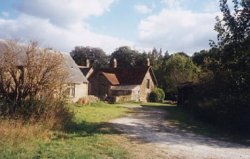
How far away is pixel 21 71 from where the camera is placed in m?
20.6

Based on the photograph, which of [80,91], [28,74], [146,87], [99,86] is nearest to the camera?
[28,74]

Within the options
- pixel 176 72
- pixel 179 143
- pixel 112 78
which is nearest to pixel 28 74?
pixel 179 143

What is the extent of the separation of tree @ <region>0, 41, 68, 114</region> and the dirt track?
16.2 feet

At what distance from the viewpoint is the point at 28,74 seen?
2055 cm

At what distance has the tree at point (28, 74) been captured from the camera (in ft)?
66.9

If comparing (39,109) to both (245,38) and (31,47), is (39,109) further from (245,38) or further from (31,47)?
(245,38)

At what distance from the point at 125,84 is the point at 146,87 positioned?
379 cm

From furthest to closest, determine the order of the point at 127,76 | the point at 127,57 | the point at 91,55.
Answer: the point at 91,55, the point at 127,57, the point at 127,76

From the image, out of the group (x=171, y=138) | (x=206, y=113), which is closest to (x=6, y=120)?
(x=171, y=138)

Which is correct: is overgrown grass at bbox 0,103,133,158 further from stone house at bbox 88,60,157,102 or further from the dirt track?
stone house at bbox 88,60,157,102

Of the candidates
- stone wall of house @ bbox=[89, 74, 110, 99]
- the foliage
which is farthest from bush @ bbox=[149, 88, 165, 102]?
the foliage

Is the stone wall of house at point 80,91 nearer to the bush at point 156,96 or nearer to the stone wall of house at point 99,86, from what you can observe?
the stone wall of house at point 99,86

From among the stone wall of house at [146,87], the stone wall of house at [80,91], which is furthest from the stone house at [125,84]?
the stone wall of house at [80,91]

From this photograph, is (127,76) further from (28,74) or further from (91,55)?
(28,74)
